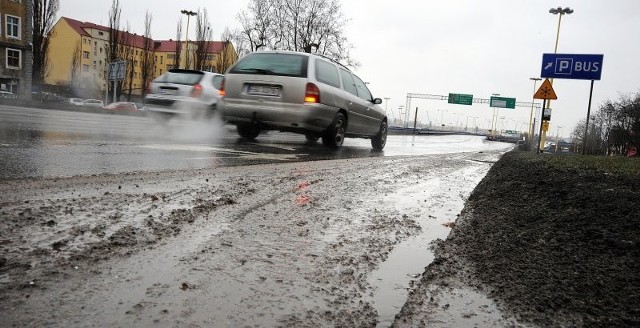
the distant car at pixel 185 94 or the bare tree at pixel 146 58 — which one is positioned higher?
the bare tree at pixel 146 58

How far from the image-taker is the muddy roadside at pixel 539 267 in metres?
1.38

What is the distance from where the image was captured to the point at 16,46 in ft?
129

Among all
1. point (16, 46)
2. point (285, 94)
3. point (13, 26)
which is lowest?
point (285, 94)

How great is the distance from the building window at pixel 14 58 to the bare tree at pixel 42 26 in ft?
4.98

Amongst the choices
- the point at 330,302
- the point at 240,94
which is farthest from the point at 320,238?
the point at 240,94

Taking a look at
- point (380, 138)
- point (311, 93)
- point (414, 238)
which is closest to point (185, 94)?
point (311, 93)

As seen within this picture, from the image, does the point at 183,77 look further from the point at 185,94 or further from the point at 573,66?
the point at 573,66

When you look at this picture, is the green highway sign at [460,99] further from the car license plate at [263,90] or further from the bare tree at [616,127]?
the car license plate at [263,90]

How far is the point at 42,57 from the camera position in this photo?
41469 millimetres

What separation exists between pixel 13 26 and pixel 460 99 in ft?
177

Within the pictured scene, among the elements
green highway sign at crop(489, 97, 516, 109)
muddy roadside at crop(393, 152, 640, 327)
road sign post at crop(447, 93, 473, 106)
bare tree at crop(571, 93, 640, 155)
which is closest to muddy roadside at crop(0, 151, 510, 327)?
muddy roadside at crop(393, 152, 640, 327)

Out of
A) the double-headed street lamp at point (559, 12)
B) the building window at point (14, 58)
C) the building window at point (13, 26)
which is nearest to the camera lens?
the double-headed street lamp at point (559, 12)

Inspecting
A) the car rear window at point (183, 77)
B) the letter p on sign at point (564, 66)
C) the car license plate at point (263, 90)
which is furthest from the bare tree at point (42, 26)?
the letter p on sign at point (564, 66)

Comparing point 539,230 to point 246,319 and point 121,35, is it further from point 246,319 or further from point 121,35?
point 121,35
